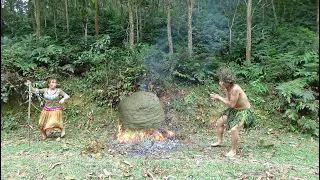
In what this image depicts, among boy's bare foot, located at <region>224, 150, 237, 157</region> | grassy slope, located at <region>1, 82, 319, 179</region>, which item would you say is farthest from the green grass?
boy's bare foot, located at <region>224, 150, 237, 157</region>

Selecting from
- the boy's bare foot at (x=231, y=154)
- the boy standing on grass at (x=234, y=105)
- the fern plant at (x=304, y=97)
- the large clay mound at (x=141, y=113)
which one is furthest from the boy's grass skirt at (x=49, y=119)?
the fern plant at (x=304, y=97)

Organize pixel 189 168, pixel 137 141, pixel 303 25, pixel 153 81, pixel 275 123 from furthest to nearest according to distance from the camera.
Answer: pixel 303 25
pixel 153 81
pixel 275 123
pixel 137 141
pixel 189 168

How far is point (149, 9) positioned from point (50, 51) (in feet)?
16.2

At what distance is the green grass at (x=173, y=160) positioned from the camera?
155 inches

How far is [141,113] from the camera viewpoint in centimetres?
584

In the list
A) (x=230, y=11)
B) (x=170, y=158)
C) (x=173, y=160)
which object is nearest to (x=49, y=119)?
(x=170, y=158)

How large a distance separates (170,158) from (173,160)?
18 cm

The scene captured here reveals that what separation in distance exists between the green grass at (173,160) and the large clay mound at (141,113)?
2.18ft

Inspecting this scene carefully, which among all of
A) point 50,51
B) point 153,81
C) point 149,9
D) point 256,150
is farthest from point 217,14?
point 256,150

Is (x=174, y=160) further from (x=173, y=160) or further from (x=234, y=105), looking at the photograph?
(x=234, y=105)

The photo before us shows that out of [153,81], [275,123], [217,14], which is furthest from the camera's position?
[217,14]

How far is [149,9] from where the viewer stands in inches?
448

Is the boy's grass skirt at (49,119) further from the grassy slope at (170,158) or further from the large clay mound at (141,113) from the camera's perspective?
the large clay mound at (141,113)

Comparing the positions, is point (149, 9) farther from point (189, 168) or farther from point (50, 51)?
point (189, 168)
